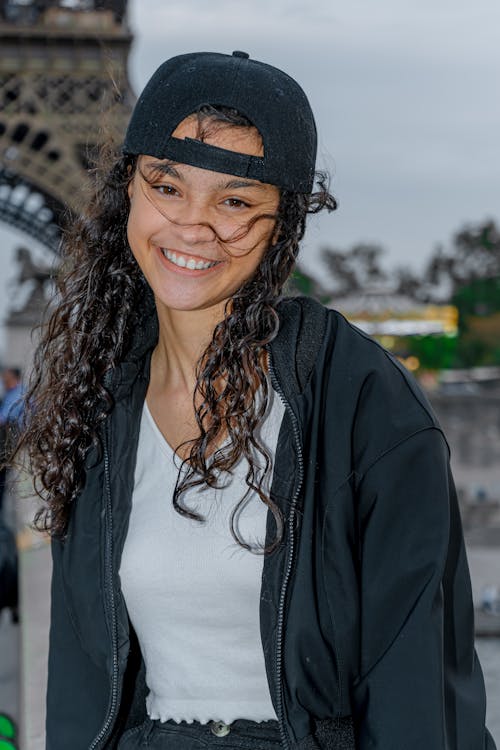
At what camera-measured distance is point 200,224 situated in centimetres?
167

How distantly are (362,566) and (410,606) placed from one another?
3.4 inches

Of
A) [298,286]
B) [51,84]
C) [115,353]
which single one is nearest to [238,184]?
[115,353]

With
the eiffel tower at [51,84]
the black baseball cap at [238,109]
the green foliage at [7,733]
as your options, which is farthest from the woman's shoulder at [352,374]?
the eiffel tower at [51,84]

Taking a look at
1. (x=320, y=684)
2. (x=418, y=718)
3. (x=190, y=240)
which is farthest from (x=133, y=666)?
(x=190, y=240)

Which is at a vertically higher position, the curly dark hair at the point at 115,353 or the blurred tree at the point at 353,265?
the blurred tree at the point at 353,265

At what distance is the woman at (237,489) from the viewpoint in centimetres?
148

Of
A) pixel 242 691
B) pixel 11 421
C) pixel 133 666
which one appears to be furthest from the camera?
pixel 11 421

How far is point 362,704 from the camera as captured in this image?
1522mm

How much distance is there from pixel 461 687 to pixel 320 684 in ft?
0.66

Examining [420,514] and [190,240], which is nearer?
[420,514]

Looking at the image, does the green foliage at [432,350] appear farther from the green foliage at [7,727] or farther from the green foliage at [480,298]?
the green foliage at [7,727]

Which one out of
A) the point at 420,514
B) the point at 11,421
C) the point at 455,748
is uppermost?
the point at 11,421

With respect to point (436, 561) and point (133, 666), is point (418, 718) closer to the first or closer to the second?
point (436, 561)

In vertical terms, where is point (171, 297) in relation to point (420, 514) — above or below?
above
